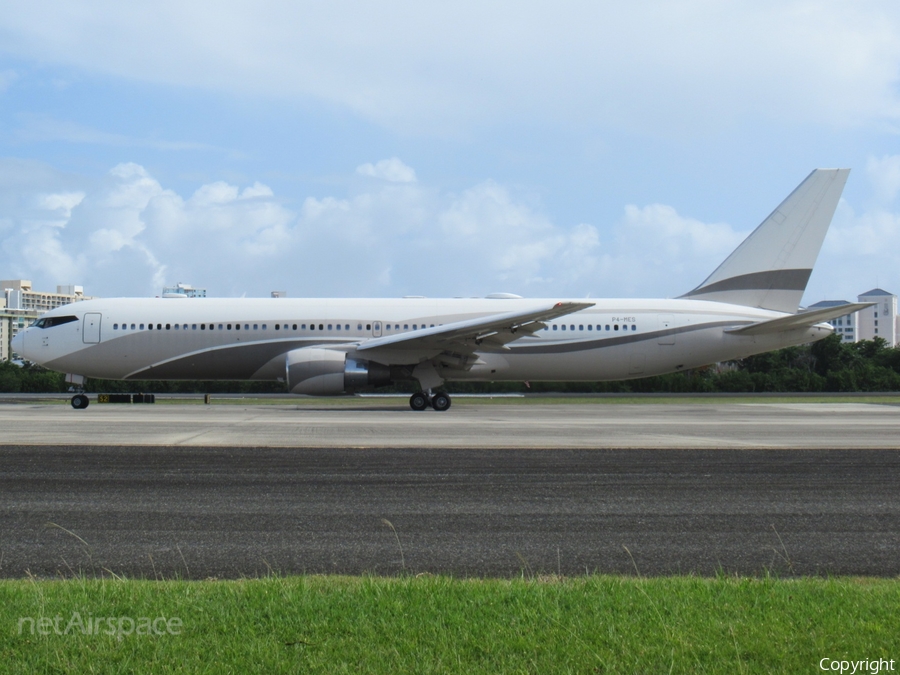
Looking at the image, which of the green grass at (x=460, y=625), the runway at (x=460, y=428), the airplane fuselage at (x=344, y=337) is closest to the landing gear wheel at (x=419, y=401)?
the runway at (x=460, y=428)

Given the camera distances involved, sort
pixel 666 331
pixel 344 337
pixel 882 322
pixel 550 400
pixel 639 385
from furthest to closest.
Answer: pixel 882 322
pixel 639 385
pixel 550 400
pixel 666 331
pixel 344 337

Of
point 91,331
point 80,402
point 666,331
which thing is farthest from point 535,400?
point 80,402

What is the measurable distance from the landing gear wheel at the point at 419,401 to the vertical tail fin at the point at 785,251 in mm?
11306

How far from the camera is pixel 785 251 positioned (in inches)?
1132

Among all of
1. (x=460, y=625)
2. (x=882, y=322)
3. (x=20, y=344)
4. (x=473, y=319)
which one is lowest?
(x=460, y=625)

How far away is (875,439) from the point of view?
16016 mm

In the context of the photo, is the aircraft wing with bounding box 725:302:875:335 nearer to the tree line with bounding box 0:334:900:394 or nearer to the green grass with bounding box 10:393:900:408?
the green grass with bounding box 10:393:900:408

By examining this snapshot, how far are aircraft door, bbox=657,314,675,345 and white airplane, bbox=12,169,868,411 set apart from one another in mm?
34

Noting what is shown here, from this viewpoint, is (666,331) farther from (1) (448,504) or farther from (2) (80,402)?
(1) (448,504)

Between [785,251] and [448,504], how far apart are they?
913 inches

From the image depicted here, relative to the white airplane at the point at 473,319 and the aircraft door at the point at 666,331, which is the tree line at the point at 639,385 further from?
the aircraft door at the point at 666,331

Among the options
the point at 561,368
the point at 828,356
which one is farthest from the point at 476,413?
the point at 828,356

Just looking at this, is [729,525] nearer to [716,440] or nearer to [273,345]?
[716,440]

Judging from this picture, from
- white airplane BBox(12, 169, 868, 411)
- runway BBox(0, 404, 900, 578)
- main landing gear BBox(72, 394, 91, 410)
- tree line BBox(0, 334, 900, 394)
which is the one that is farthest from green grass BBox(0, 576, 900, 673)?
tree line BBox(0, 334, 900, 394)
